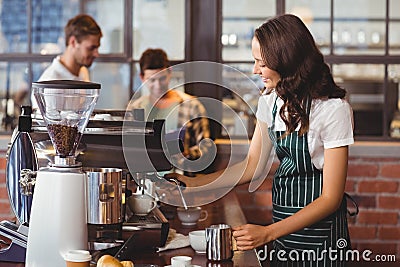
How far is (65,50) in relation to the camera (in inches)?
184

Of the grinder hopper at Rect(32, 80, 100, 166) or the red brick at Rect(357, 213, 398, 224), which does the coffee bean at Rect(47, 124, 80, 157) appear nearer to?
the grinder hopper at Rect(32, 80, 100, 166)

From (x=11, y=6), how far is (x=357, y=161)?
2.30 meters

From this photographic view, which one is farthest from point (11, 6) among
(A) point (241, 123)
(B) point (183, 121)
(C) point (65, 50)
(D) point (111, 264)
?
(D) point (111, 264)

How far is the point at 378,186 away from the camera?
179 inches

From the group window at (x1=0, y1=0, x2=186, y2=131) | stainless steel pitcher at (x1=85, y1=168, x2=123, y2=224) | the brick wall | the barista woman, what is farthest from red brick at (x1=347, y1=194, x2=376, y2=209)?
stainless steel pitcher at (x1=85, y1=168, x2=123, y2=224)

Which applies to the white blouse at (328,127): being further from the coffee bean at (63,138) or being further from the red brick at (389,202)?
the red brick at (389,202)

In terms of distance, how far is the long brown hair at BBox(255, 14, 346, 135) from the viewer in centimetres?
255

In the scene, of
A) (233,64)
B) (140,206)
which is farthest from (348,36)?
(140,206)

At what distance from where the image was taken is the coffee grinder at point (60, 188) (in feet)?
6.54

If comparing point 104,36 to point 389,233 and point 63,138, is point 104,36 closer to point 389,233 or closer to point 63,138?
point 389,233

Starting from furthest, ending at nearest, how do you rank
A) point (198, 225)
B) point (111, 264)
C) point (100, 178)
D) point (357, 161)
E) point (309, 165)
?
point (357, 161)
point (198, 225)
point (309, 165)
point (100, 178)
point (111, 264)

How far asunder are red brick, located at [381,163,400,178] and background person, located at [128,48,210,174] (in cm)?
104

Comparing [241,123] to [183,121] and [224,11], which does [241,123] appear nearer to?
[183,121]

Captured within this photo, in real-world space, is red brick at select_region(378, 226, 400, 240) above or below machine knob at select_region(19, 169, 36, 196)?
below
